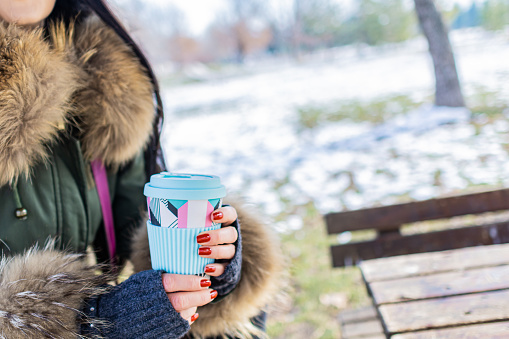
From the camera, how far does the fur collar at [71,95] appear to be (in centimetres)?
105

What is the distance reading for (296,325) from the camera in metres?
2.41

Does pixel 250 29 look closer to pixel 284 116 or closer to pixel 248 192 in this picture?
pixel 284 116

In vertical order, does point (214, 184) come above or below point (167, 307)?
above

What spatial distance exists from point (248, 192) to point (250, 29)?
3289 cm

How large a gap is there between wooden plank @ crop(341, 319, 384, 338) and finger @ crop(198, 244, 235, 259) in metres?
1.03

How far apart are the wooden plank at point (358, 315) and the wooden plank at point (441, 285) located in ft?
1.90

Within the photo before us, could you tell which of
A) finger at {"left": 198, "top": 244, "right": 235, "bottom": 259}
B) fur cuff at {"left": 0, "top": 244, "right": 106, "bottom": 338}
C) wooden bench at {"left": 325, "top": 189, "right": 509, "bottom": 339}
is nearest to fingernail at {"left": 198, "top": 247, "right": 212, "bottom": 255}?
finger at {"left": 198, "top": 244, "right": 235, "bottom": 259}

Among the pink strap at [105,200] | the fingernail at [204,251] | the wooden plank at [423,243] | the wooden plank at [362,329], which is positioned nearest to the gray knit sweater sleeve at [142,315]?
the fingernail at [204,251]

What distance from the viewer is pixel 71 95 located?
123cm

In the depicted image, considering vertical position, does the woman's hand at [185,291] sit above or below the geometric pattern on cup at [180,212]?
below

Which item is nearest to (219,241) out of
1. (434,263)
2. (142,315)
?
(142,315)

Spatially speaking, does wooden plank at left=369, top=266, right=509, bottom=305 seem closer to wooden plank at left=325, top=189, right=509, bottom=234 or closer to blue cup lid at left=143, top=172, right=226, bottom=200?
wooden plank at left=325, top=189, right=509, bottom=234

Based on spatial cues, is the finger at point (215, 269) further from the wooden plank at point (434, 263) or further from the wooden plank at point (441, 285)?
the wooden plank at point (434, 263)

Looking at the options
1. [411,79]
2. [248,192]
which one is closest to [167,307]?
[248,192]
